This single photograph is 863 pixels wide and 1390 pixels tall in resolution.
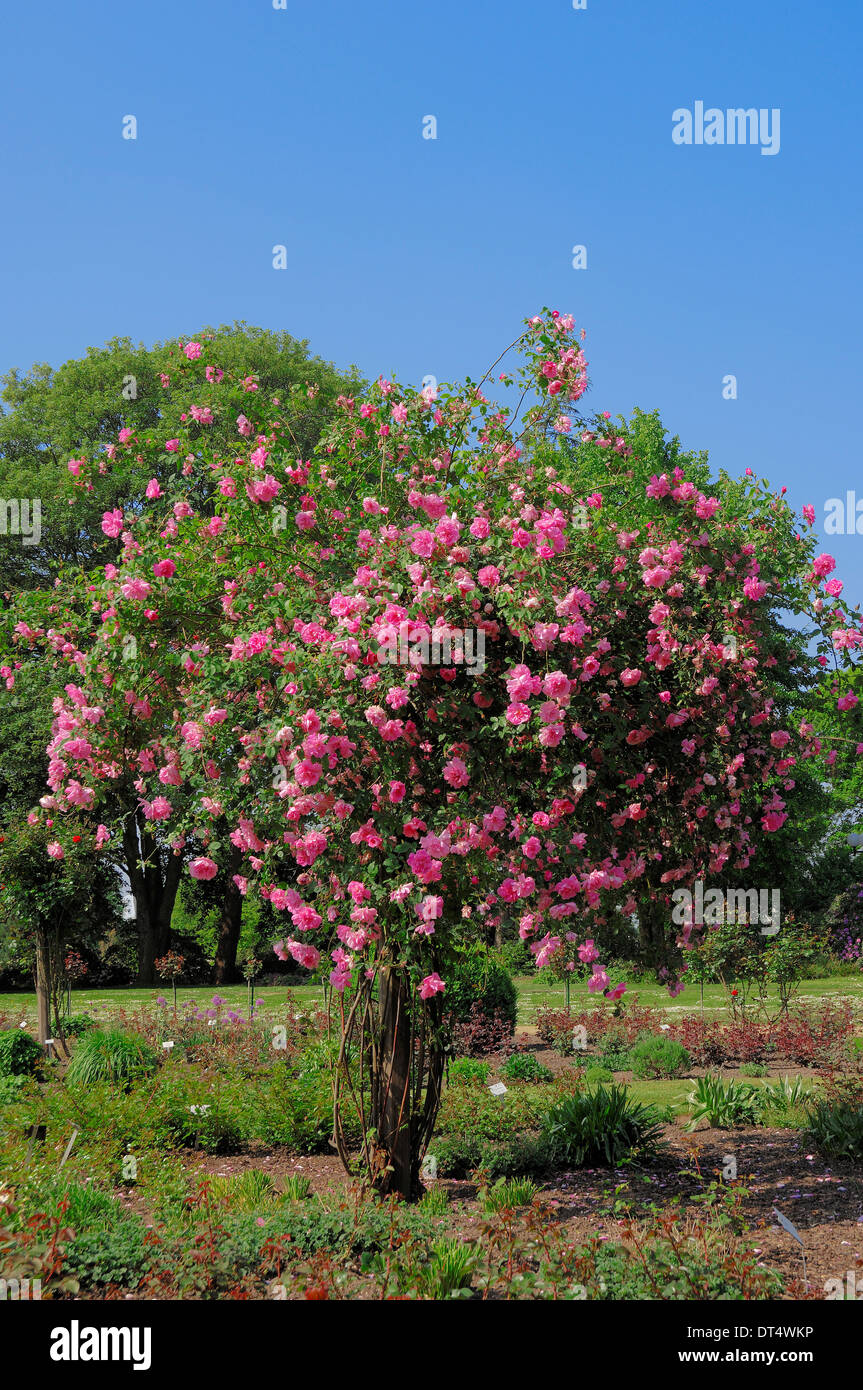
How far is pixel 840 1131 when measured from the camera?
7.08 meters

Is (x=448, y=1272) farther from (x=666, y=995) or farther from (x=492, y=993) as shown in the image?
(x=666, y=995)

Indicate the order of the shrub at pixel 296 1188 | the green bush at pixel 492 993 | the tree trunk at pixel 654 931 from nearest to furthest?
the shrub at pixel 296 1188, the tree trunk at pixel 654 931, the green bush at pixel 492 993

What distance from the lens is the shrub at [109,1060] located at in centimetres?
877

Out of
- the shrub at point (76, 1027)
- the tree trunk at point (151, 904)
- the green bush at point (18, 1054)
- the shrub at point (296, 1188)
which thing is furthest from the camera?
the tree trunk at point (151, 904)

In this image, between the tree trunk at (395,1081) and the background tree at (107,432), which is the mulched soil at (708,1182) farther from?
the background tree at (107,432)

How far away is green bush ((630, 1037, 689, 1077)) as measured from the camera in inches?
420

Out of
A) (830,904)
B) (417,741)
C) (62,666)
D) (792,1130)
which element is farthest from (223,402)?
(830,904)

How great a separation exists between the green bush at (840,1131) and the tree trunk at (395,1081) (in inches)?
116

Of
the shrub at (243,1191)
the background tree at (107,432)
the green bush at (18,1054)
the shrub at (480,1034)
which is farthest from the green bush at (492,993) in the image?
the background tree at (107,432)

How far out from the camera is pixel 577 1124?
7.25 metres

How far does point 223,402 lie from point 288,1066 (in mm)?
5321

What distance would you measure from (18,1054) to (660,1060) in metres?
6.57
